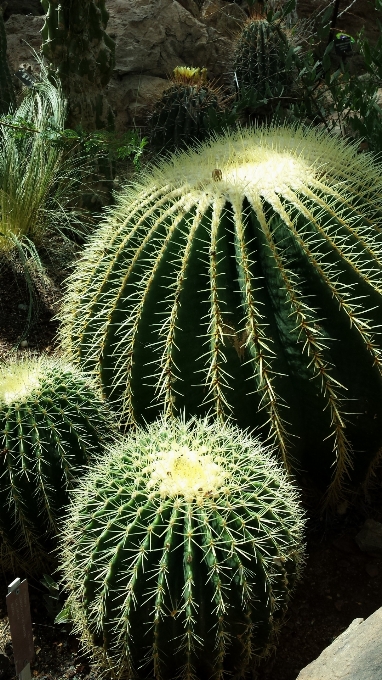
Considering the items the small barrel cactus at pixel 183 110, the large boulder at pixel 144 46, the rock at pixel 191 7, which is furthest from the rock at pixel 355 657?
the rock at pixel 191 7

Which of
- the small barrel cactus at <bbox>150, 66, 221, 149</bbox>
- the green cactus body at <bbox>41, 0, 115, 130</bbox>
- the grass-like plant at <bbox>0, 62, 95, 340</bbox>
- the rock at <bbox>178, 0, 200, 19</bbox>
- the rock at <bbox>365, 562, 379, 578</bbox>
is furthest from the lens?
the rock at <bbox>178, 0, 200, 19</bbox>

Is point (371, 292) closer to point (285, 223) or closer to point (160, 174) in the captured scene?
point (285, 223)

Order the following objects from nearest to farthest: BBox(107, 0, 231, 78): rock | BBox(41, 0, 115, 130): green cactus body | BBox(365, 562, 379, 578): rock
Answer: BBox(365, 562, 379, 578): rock
BBox(41, 0, 115, 130): green cactus body
BBox(107, 0, 231, 78): rock

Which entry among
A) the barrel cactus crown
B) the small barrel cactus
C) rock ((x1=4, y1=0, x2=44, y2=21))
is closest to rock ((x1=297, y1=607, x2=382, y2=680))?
the barrel cactus crown

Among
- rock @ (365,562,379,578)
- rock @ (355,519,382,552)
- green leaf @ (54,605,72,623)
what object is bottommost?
rock @ (365,562,379,578)

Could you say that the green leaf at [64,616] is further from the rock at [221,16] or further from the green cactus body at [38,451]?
the rock at [221,16]

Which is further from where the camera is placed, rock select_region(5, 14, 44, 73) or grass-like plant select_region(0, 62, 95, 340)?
rock select_region(5, 14, 44, 73)

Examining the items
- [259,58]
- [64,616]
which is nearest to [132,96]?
[259,58]

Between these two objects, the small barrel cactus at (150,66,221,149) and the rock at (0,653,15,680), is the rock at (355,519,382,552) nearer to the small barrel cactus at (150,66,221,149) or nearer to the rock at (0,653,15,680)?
the rock at (0,653,15,680)
